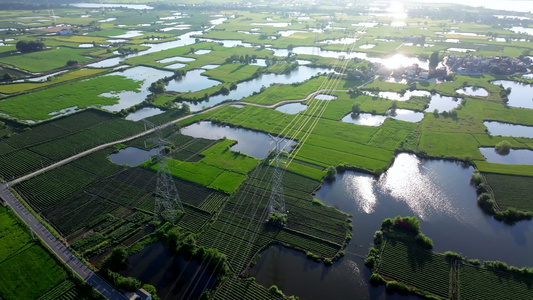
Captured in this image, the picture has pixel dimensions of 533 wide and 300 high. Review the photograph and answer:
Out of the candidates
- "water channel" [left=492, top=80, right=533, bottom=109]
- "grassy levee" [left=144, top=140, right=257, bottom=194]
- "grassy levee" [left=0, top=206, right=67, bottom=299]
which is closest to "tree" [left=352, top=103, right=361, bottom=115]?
"grassy levee" [left=144, top=140, right=257, bottom=194]

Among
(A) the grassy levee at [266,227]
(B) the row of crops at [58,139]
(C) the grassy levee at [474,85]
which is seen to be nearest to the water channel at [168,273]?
(A) the grassy levee at [266,227]

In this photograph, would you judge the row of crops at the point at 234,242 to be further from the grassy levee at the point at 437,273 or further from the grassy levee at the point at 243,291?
the grassy levee at the point at 437,273

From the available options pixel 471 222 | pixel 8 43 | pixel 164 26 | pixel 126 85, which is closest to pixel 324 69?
pixel 126 85

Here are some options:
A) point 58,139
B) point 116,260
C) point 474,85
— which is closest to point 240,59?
point 58,139

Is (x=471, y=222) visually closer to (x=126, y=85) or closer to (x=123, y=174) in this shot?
(x=123, y=174)

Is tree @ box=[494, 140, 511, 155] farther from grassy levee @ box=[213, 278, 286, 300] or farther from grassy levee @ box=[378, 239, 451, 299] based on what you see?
grassy levee @ box=[213, 278, 286, 300]

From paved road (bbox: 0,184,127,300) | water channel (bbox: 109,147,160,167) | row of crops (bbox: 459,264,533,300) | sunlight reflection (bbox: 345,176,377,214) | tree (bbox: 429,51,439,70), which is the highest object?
tree (bbox: 429,51,439,70)

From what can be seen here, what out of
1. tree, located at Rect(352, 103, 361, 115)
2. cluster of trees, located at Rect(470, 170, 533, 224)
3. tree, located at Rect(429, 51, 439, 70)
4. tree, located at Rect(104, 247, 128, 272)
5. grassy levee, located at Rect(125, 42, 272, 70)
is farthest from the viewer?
grassy levee, located at Rect(125, 42, 272, 70)

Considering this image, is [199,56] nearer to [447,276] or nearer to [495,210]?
[495,210]
